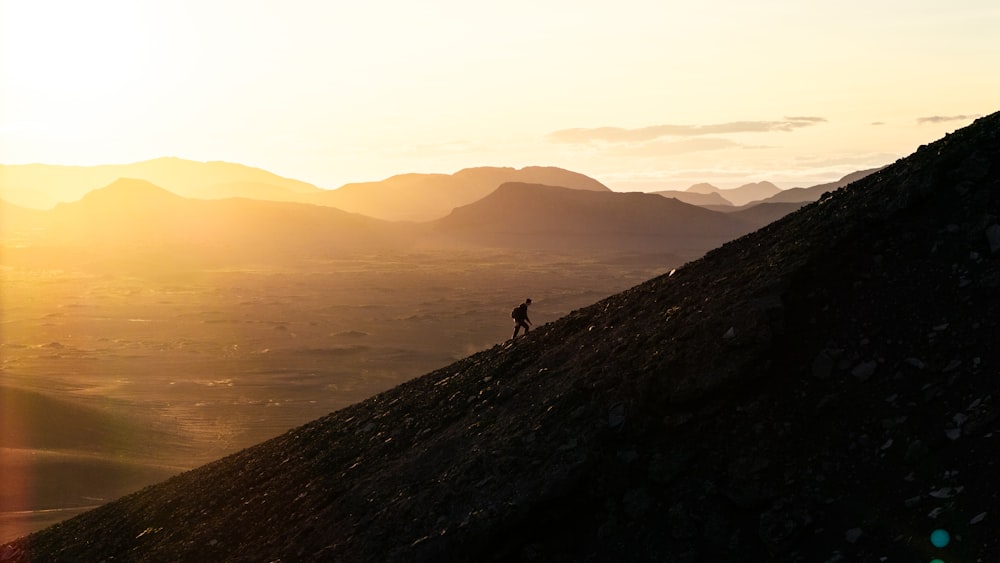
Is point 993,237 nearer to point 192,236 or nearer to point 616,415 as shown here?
point 616,415

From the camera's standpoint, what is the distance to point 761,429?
777 cm

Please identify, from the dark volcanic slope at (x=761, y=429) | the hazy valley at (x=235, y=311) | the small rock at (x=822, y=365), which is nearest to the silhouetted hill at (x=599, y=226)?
the hazy valley at (x=235, y=311)

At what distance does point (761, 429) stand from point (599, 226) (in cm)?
17819

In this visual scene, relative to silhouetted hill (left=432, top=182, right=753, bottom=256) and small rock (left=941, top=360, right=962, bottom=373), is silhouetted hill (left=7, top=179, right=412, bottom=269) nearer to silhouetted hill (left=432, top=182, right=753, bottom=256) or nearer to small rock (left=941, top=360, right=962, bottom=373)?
silhouetted hill (left=432, top=182, right=753, bottom=256)

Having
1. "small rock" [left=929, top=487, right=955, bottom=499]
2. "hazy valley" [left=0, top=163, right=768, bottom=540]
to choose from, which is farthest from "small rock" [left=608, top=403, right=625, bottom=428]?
"hazy valley" [left=0, top=163, right=768, bottom=540]

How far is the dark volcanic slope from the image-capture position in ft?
22.5

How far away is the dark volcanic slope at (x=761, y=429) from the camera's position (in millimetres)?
6859

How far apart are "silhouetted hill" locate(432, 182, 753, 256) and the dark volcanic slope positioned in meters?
152

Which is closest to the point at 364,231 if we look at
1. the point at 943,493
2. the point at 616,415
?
the point at 616,415

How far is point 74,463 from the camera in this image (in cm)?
3097

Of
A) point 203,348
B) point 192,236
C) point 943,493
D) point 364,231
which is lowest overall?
point 203,348

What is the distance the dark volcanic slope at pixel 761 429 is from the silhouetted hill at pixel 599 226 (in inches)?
6002

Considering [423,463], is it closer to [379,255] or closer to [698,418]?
[698,418]

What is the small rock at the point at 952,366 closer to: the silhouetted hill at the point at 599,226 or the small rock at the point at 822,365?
the small rock at the point at 822,365
